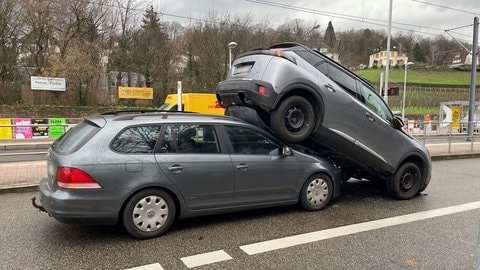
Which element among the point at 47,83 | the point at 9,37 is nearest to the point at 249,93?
the point at 47,83

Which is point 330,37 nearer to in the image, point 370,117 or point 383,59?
point 383,59

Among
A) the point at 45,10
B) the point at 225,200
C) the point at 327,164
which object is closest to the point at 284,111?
the point at 327,164

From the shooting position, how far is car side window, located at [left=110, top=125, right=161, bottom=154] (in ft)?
15.0

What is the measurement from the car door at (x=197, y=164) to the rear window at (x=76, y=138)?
2.68ft

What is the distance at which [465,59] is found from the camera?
69.9 feet

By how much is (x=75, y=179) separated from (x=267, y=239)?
226 cm

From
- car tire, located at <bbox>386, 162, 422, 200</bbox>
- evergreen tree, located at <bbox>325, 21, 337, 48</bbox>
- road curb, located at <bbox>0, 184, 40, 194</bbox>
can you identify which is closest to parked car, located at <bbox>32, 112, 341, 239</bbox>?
car tire, located at <bbox>386, 162, 422, 200</bbox>

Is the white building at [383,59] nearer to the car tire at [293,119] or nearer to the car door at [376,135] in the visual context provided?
the car door at [376,135]

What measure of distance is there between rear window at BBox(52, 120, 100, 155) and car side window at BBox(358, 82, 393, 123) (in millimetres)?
3988

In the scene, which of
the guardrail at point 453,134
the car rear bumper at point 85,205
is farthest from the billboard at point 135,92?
the car rear bumper at point 85,205

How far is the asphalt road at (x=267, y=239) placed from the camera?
4.08 meters

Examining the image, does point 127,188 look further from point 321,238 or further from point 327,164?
point 327,164

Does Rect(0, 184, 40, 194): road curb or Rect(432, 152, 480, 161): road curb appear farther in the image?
Rect(432, 152, 480, 161): road curb

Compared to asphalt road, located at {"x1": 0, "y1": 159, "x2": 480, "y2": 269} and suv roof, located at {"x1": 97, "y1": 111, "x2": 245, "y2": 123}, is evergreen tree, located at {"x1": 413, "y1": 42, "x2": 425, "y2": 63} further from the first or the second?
suv roof, located at {"x1": 97, "y1": 111, "x2": 245, "y2": 123}
